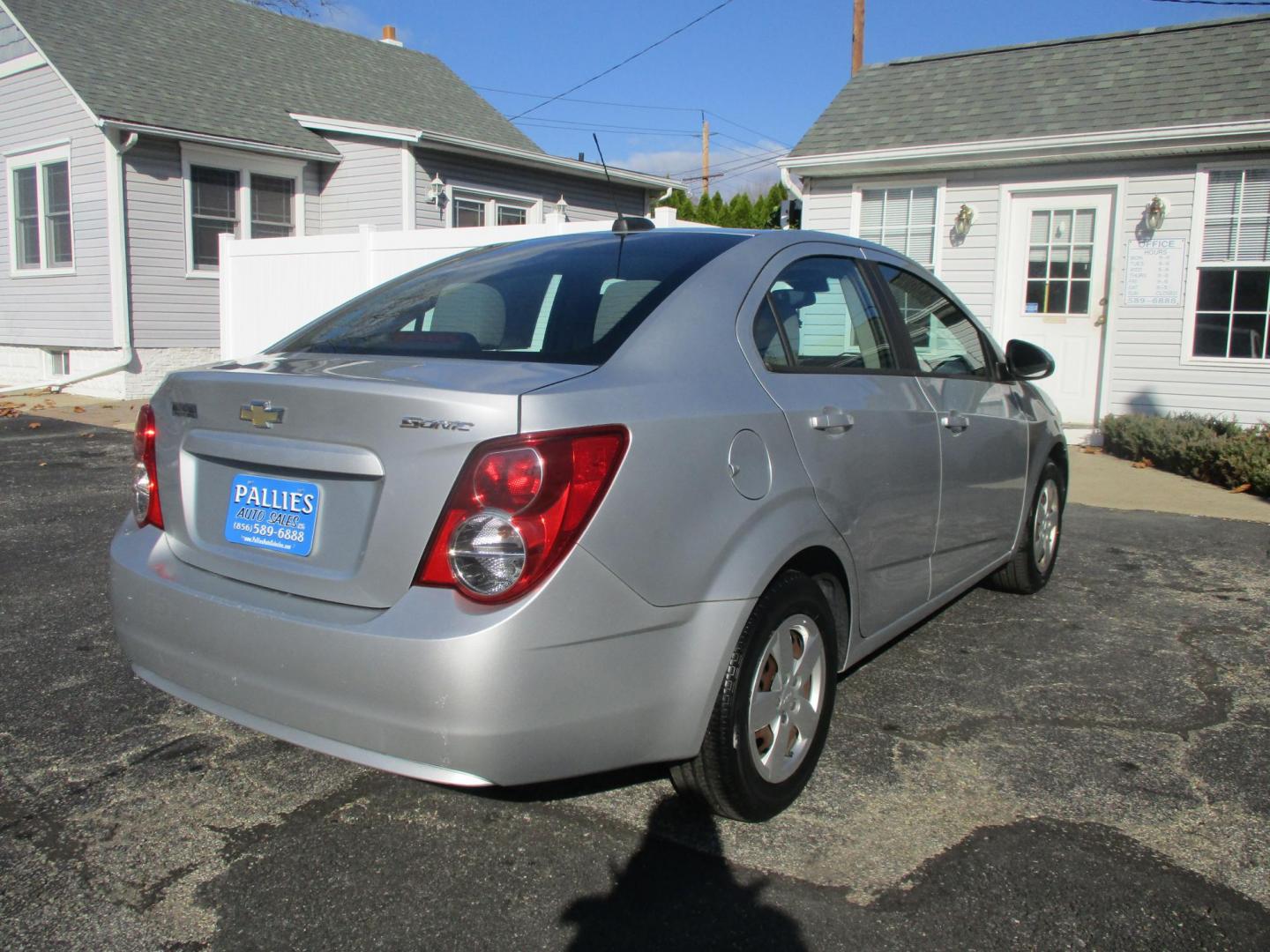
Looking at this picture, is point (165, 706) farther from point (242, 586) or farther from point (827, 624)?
point (827, 624)

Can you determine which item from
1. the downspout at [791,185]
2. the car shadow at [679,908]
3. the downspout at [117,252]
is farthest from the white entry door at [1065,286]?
the downspout at [117,252]

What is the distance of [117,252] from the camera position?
13.5 meters

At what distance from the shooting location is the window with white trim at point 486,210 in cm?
1623

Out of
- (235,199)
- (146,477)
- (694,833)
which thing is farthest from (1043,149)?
(235,199)

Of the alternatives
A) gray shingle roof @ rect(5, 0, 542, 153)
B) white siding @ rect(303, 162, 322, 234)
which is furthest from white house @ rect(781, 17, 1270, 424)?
gray shingle roof @ rect(5, 0, 542, 153)

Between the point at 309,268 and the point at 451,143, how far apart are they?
4.03 meters

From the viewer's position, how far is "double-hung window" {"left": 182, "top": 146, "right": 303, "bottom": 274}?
562 inches

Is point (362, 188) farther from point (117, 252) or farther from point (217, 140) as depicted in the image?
point (117, 252)

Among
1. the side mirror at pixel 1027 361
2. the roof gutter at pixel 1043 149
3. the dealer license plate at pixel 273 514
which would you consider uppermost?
the roof gutter at pixel 1043 149

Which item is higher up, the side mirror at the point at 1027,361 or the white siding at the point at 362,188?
the white siding at the point at 362,188

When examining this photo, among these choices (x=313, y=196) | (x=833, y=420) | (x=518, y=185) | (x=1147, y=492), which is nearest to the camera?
(x=833, y=420)

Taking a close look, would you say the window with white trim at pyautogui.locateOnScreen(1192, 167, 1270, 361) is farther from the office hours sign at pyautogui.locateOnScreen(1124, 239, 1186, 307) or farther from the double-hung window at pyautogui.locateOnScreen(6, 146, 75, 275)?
the double-hung window at pyautogui.locateOnScreen(6, 146, 75, 275)

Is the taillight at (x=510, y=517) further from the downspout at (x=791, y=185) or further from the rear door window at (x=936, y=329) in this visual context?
the downspout at (x=791, y=185)

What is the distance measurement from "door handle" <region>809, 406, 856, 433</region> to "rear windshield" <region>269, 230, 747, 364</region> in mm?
533
